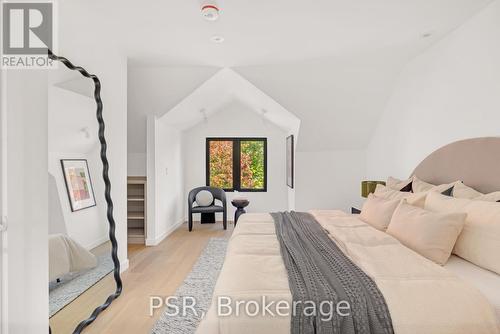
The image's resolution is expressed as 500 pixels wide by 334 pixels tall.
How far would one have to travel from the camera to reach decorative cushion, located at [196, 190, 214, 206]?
5.68 meters

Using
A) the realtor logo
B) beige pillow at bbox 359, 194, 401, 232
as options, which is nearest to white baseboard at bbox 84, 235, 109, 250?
the realtor logo

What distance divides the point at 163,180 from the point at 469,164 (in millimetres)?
3985

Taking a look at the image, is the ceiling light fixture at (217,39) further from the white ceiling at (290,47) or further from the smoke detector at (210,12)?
the smoke detector at (210,12)

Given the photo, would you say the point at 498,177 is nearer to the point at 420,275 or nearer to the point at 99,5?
the point at 420,275

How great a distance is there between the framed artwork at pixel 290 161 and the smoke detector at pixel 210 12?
3254 mm

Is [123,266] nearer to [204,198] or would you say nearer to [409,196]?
A: [204,198]

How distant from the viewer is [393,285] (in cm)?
136

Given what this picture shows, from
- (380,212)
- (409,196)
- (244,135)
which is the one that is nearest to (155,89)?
(244,135)

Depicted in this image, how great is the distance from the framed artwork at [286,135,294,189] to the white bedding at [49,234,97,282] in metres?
3.71

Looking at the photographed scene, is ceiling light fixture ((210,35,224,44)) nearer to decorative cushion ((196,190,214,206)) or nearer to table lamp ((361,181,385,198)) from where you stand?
table lamp ((361,181,385,198))

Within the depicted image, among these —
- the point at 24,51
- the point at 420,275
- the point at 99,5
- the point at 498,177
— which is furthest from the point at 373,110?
the point at 24,51

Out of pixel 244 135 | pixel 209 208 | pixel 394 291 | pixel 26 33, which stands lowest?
pixel 209 208

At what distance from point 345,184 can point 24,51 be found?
4552 mm

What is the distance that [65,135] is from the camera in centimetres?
222
